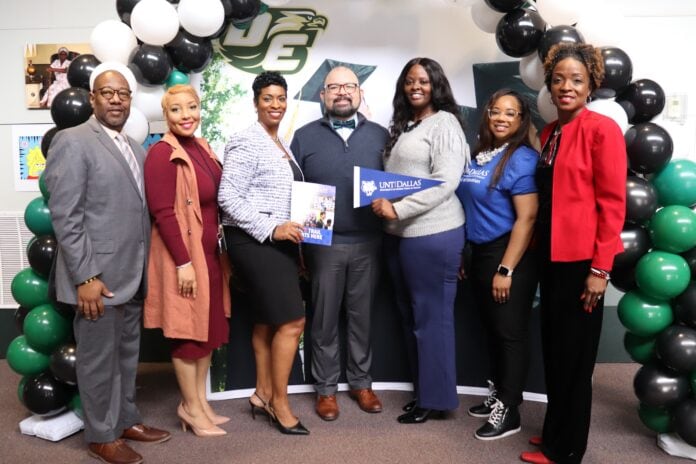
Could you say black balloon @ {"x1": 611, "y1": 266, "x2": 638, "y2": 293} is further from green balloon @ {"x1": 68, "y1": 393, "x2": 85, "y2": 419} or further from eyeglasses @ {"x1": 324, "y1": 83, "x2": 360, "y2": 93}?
green balloon @ {"x1": 68, "y1": 393, "x2": 85, "y2": 419}

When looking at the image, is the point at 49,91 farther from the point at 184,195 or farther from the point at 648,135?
the point at 648,135

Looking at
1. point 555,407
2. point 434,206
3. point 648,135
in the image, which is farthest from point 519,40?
point 555,407

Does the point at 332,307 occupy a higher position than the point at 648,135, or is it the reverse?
the point at 648,135

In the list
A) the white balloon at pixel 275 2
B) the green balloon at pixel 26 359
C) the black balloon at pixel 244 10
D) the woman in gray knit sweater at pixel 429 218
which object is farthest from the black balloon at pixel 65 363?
the white balloon at pixel 275 2

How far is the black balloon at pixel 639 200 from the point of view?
2428 millimetres

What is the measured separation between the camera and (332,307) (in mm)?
2949

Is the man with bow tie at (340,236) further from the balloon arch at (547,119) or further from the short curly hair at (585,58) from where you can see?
the short curly hair at (585,58)

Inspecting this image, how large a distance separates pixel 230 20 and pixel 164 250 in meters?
1.33

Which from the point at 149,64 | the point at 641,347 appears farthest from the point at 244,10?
the point at 641,347

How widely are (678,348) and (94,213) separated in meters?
2.65

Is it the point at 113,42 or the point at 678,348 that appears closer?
the point at 678,348

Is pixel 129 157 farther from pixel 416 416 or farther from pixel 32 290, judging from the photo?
pixel 416 416

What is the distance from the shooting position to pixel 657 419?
102 inches

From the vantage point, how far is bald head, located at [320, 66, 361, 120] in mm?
2791
